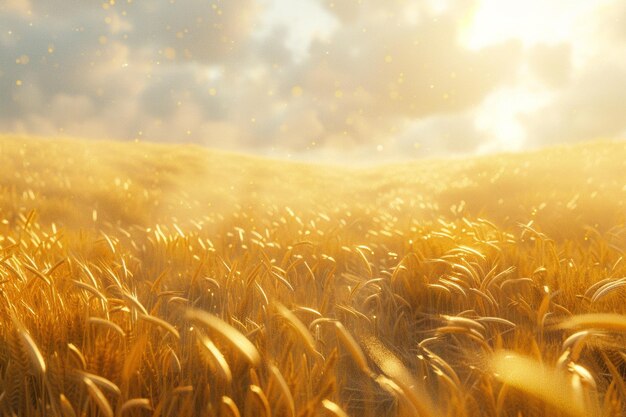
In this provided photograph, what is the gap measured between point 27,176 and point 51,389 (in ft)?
24.2

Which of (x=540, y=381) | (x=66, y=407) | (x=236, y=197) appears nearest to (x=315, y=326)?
(x=540, y=381)

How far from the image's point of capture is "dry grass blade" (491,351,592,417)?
3.82 feet

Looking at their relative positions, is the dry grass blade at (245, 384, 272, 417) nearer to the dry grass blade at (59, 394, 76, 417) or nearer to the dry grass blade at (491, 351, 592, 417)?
the dry grass blade at (59, 394, 76, 417)

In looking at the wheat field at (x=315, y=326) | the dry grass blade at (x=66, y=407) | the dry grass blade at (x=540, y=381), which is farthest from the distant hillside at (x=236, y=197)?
the dry grass blade at (x=540, y=381)

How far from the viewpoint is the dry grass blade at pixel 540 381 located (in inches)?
45.8

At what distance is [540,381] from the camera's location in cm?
124

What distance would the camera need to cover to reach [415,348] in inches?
77.3

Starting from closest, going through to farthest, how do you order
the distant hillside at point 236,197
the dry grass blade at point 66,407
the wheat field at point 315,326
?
the dry grass blade at point 66,407, the wheat field at point 315,326, the distant hillside at point 236,197

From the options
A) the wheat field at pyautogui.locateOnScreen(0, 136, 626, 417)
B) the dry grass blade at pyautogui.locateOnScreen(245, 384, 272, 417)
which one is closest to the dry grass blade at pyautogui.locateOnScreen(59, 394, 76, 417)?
the wheat field at pyautogui.locateOnScreen(0, 136, 626, 417)

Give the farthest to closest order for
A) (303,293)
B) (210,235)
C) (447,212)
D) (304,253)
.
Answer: (447,212) < (210,235) < (304,253) < (303,293)

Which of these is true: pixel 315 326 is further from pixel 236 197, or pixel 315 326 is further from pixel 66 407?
pixel 236 197

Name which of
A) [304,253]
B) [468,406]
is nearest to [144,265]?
[304,253]

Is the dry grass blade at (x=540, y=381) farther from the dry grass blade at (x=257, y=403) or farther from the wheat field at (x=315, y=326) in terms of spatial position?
the dry grass blade at (x=257, y=403)

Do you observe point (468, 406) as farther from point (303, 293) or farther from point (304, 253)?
point (304, 253)
